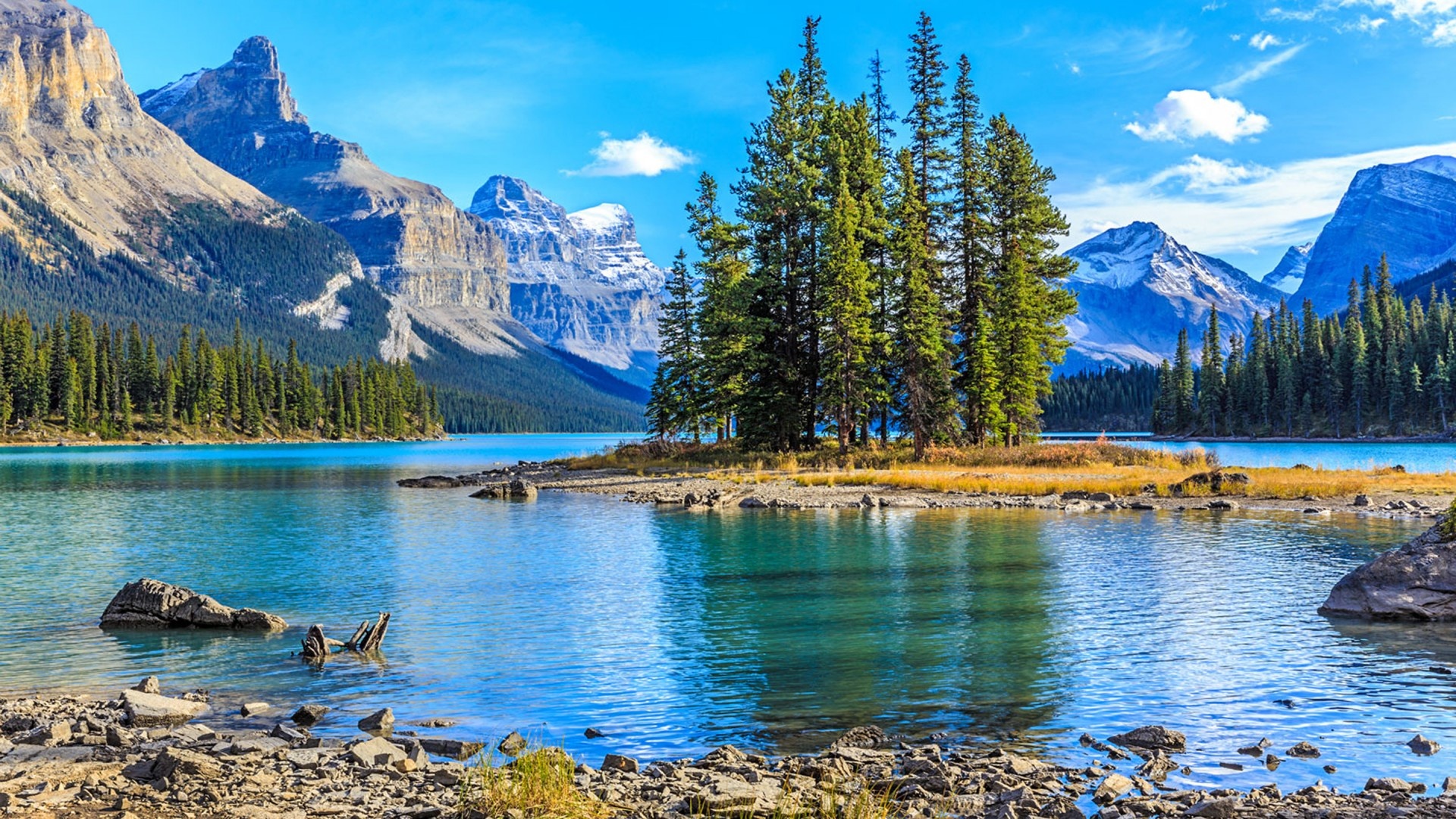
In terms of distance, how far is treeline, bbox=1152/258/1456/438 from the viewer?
151m

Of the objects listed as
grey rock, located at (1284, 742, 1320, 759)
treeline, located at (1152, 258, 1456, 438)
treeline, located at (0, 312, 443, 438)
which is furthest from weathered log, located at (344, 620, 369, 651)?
treeline, located at (1152, 258, 1456, 438)

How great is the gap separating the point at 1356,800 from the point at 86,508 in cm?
5169

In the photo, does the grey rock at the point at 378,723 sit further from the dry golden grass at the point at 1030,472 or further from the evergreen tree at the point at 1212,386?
the evergreen tree at the point at 1212,386

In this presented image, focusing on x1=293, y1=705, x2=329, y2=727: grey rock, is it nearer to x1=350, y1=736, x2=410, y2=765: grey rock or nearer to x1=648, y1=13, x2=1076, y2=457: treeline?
x1=350, y1=736, x2=410, y2=765: grey rock

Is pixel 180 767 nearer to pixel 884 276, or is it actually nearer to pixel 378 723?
pixel 378 723

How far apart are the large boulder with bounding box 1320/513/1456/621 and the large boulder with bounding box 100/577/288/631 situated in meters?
21.1

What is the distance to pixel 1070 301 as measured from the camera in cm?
6450

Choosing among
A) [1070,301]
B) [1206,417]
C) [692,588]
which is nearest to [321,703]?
[692,588]

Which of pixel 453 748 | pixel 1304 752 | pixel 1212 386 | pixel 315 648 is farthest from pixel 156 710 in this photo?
pixel 1212 386

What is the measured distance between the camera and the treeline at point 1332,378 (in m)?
151

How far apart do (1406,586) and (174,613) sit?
24.2 meters

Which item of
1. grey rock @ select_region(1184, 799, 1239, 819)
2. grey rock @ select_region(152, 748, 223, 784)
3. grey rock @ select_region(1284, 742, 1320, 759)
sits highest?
grey rock @ select_region(152, 748, 223, 784)

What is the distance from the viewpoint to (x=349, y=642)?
17.1 meters

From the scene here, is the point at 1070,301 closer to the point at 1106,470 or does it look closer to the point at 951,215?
the point at 951,215
